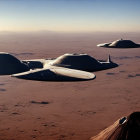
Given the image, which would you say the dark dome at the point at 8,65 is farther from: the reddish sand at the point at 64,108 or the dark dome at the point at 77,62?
the reddish sand at the point at 64,108

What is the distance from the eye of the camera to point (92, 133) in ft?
261

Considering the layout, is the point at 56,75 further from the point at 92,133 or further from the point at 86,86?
the point at 86,86

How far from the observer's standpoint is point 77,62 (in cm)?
2939

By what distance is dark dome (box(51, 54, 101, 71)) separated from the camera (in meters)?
29.3

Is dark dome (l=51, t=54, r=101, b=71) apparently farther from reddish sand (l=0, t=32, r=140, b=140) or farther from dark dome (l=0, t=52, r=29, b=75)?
reddish sand (l=0, t=32, r=140, b=140)

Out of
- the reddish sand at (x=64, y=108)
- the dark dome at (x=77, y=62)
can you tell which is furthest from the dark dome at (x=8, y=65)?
the reddish sand at (x=64, y=108)

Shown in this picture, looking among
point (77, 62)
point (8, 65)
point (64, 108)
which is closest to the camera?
point (8, 65)

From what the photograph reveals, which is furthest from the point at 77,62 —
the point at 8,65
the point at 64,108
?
the point at 64,108

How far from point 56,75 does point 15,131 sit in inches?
2619

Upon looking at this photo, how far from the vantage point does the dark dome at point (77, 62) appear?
2927 centimetres

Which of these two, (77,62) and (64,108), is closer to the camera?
(77,62)

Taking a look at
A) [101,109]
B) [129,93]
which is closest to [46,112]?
[101,109]

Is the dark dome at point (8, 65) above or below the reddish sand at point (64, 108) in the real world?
above

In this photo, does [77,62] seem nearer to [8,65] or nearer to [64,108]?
[8,65]
